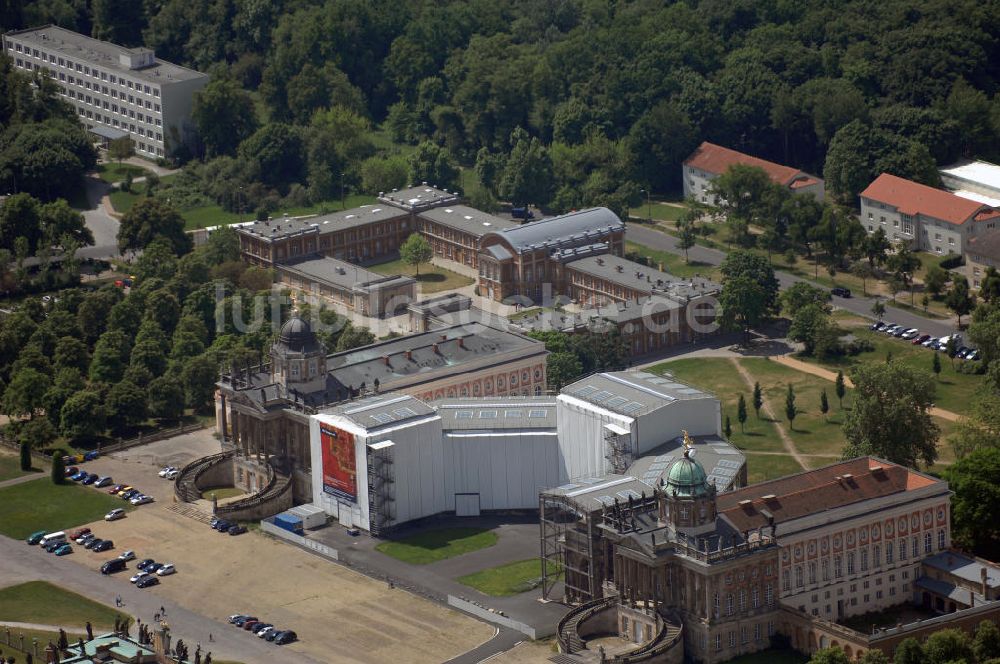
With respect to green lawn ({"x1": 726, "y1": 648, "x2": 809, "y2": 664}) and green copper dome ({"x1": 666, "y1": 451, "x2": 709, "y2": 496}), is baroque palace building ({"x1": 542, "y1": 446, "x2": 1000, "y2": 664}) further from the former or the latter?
green lawn ({"x1": 726, "y1": 648, "x2": 809, "y2": 664})

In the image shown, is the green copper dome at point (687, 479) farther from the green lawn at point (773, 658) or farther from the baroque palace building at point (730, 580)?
the green lawn at point (773, 658)

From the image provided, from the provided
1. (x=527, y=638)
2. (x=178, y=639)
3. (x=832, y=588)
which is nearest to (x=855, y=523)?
(x=832, y=588)

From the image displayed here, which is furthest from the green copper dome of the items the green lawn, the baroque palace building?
the green lawn

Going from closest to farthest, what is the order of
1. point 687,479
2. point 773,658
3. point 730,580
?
point 730,580
point 773,658
point 687,479

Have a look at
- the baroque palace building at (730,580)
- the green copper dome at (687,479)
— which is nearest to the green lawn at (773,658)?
the baroque palace building at (730,580)

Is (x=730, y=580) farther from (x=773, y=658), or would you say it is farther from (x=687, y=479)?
(x=687, y=479)

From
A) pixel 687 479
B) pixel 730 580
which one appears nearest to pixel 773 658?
pixel 730 580

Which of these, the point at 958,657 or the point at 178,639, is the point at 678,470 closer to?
the point at 958,657
